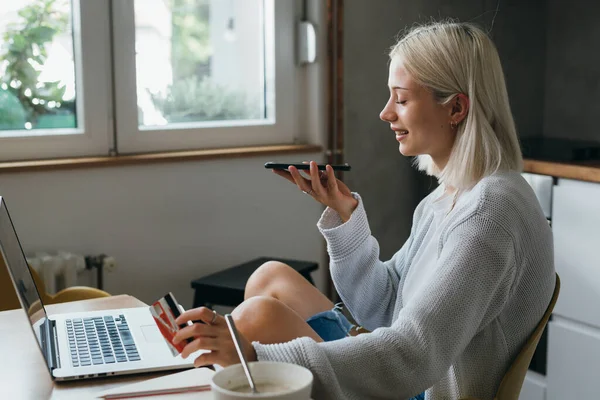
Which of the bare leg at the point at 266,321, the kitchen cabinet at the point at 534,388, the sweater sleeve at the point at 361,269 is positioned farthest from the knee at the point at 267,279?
the kitchen cabinet at the point at 534,388

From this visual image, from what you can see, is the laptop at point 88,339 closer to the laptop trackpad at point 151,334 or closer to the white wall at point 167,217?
the laptop trackpad at point 151,334

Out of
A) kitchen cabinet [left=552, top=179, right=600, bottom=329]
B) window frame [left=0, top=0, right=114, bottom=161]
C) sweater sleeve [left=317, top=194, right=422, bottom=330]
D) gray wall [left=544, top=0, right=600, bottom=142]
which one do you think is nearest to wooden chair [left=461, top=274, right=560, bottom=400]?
sweater sleeve [left=317, top=194, right=422, bottom=330]

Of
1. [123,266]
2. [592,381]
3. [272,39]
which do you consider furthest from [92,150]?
[592,381]

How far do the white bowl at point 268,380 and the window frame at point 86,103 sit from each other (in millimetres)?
1913

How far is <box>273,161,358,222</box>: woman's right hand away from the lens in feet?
5.41

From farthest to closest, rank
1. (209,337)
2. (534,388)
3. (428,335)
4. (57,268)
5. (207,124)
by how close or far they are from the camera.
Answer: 1. (207,124)
2. (534,388)
3. (57,268)
4. (428,335)
5. (209,337)

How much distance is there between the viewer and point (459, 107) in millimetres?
1569

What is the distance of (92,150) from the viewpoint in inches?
111

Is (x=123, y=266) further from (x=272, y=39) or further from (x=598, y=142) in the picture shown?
(x=598, y=142)

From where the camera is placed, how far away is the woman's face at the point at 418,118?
5.24 ft

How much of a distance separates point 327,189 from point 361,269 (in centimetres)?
20

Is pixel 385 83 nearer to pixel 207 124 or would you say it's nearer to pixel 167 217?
pixel 207 124

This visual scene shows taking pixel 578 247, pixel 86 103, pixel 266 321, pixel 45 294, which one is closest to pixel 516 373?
pixel 266 321

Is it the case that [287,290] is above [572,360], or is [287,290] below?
above
